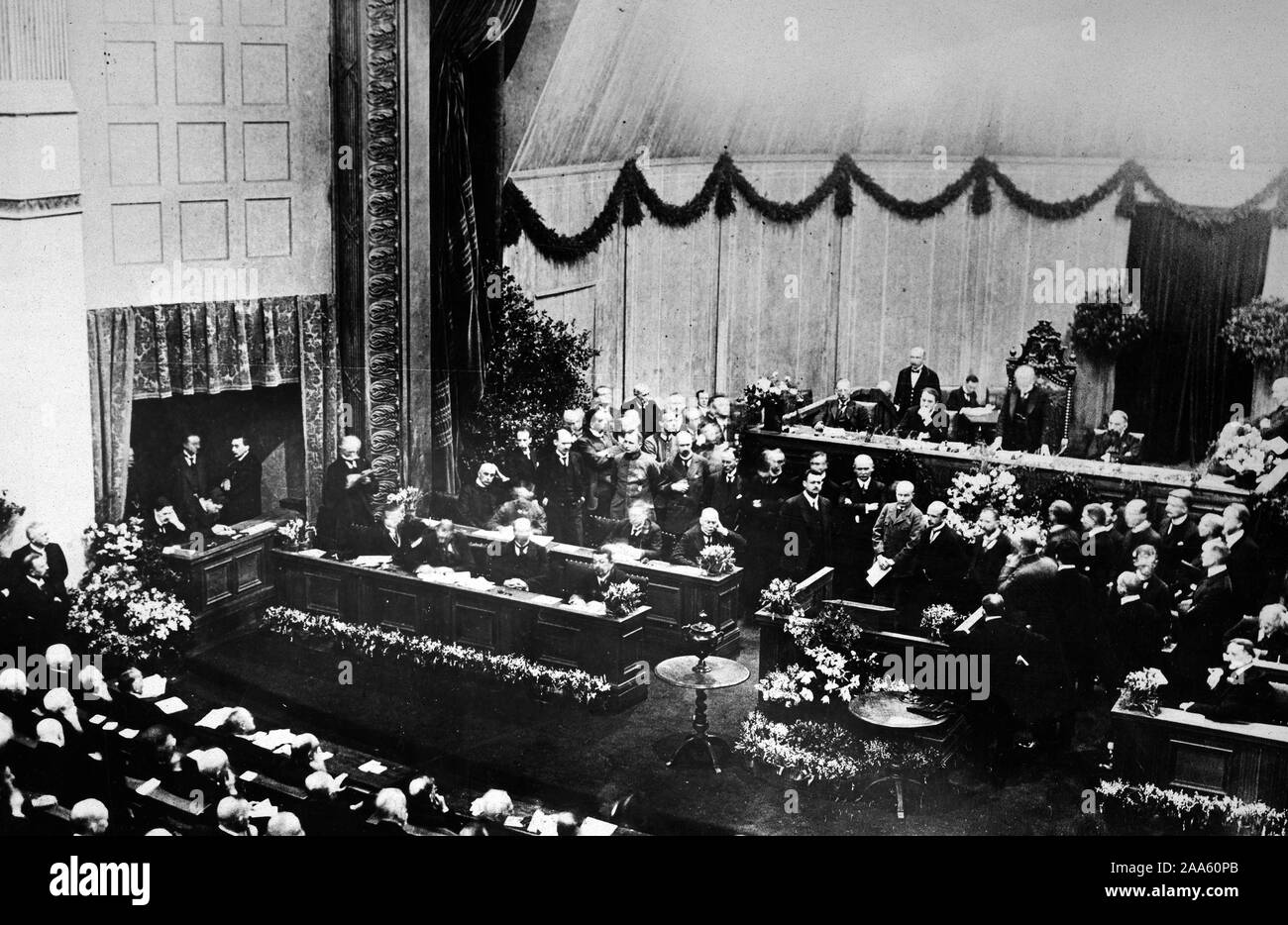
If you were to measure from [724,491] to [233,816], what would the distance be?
3419 mm

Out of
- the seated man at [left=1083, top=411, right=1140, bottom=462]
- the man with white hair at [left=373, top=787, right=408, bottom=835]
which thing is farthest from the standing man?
the man with white hair at [left=373, top=787, right=408, bottom=835]

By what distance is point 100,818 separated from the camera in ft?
25.1

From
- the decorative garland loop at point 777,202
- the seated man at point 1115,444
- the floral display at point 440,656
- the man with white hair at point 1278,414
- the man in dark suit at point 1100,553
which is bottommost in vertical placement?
the floral display at point 440,656

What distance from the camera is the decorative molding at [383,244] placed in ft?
28.2

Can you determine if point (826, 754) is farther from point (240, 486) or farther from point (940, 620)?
point (240, 486)

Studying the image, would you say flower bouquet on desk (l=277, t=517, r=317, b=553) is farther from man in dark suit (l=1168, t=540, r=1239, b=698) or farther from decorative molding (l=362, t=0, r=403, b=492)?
man in dark suit (l=1168, t=540, r=1239, b=698)

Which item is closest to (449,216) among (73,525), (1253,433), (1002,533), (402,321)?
(402,321)

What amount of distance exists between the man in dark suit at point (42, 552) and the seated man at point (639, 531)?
11.0 ft

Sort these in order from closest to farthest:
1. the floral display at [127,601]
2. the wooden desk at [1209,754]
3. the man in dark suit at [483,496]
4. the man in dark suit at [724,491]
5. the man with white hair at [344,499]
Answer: the wooden desk at [1209,754] → the floral display at [127,601] → the man in dark suit at [724,491] → the man in dark suit at [483,496] → the man with white hair at [344,499]

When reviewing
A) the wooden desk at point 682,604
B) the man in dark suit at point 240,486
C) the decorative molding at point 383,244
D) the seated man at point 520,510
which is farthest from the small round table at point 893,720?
the man in dark suit at point 240,486

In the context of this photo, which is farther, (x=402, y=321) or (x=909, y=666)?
(x=402, y=321)

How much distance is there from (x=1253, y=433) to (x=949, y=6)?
2.95 metres

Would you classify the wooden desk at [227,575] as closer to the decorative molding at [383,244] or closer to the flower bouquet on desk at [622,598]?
the decorative molding at [383,244]
